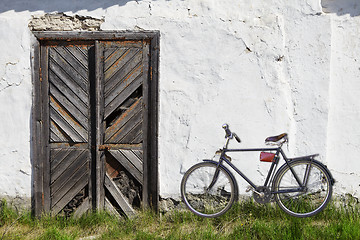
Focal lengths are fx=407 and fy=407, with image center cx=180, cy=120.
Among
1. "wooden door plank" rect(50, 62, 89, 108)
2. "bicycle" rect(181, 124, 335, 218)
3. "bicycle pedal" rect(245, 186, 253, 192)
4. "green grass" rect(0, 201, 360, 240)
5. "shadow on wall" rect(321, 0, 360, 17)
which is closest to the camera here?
"green grass" rect(0, 201, 360, 240)

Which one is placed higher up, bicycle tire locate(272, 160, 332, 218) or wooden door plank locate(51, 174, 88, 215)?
bicycle tire locate(272, 160, 332, 218)

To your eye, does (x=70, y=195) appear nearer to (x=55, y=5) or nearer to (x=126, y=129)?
(x=126, y=129)

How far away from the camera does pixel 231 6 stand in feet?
16.4

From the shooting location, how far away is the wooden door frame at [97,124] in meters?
5.06

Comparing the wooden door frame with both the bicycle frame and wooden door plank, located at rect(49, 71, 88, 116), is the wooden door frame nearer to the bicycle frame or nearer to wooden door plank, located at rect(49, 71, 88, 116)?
wooden door plank, located at rect(49, 71, 88, 116)

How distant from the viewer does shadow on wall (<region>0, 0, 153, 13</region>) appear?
16.7 ft

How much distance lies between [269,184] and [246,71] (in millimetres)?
1383

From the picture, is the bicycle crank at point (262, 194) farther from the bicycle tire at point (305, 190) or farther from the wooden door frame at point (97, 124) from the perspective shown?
the wooden door frame at point (97, 124)

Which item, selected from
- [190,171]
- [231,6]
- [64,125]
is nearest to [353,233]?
[190,171]

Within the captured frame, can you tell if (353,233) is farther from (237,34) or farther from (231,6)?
(231,6)

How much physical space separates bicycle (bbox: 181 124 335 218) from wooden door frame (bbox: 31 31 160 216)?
0.52m

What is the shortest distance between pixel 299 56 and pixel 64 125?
3.04 meters

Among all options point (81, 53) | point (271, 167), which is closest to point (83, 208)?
point (81, 53)

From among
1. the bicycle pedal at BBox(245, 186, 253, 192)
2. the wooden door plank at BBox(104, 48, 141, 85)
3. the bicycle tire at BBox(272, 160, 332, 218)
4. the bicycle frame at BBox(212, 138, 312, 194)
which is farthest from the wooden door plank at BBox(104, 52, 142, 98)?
the bicycle tire at BBox(272, 160, 332, 218)
